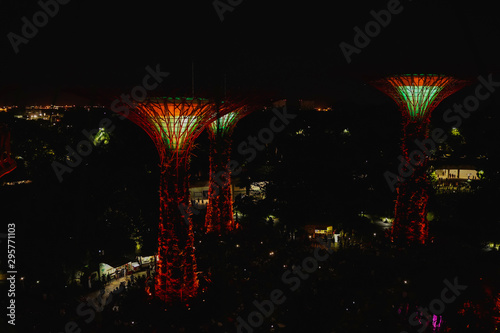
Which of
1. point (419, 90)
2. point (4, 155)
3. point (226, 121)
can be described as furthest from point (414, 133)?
point (4, 155)

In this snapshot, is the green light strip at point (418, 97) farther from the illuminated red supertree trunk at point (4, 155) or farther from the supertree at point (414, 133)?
the illuminated red supertree trunk at point (4, 155)

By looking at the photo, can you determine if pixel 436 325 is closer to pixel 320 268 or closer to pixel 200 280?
pixel 320 268

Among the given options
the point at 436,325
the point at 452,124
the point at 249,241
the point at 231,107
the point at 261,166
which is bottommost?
the point at 436,325

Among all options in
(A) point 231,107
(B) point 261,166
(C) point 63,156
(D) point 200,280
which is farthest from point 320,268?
(C) point 63,156

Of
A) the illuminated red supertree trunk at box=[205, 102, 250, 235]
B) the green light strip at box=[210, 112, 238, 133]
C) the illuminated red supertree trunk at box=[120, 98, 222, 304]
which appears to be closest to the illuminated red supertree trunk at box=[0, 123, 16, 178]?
the illuminated red supertree trunk at box=[120, 98, 222, 304]

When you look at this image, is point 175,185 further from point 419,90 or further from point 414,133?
point 419,90
